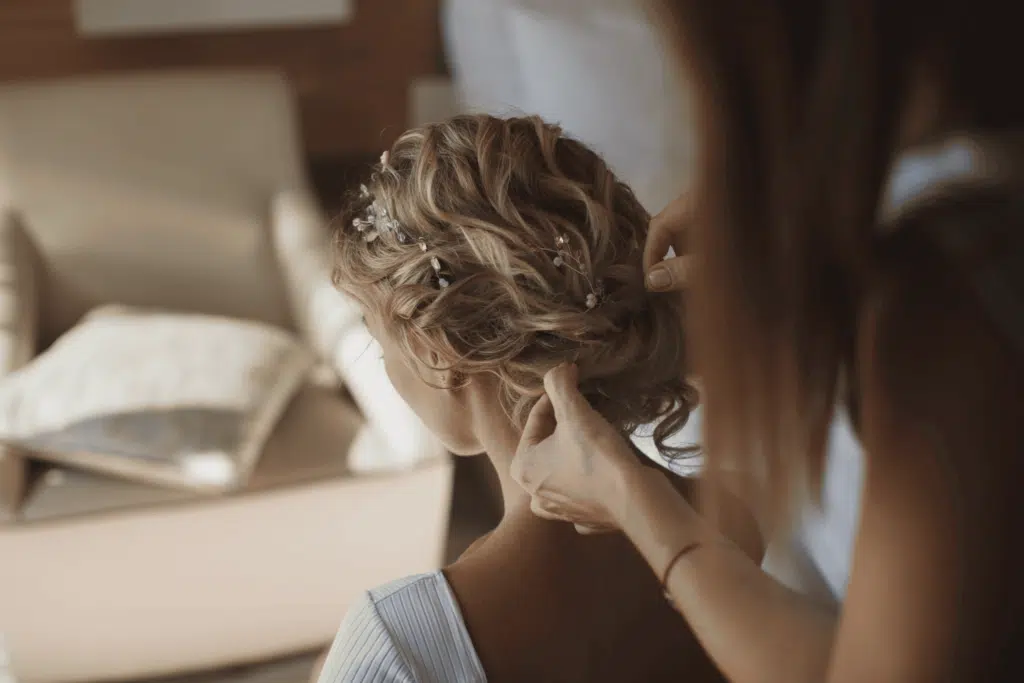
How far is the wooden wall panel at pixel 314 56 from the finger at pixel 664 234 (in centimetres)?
180

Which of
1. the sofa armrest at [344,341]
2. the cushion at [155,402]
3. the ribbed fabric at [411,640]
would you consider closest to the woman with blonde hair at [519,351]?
the ribbed fabric at [411,640]

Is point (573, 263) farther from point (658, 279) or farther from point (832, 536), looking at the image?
point (832, 536)

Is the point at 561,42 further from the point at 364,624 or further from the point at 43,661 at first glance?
the point at 43,661

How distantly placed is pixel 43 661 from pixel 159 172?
3.26 feet

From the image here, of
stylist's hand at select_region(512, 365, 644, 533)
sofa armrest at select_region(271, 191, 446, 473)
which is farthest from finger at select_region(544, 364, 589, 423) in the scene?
sofa armrest at select_region(271, 191, 446, 473)

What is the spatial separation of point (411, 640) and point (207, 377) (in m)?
0.99

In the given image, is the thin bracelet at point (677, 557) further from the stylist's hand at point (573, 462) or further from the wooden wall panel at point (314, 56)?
the wooden wall panel at point (314, 56)

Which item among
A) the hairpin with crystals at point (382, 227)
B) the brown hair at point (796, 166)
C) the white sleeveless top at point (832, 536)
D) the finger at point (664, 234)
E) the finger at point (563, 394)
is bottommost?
the white sleeveless top at point (832, 536)

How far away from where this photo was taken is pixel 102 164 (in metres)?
2.08

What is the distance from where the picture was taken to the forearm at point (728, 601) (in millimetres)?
600

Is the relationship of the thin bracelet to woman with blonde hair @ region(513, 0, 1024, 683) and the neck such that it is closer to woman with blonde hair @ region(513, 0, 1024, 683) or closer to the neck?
woman with blonde hair @ region(513, 0, 1024, 683)

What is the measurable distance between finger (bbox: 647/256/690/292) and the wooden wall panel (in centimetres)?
→ 182

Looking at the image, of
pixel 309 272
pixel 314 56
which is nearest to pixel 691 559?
pixel 309 272

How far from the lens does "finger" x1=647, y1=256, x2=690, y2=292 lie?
0.77 metres
